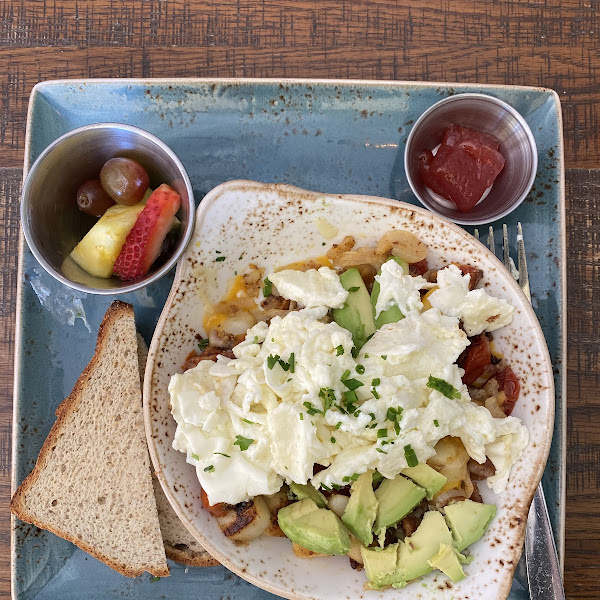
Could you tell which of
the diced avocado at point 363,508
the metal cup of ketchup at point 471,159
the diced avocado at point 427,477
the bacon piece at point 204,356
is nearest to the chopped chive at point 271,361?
the bacon piece at point 204,356

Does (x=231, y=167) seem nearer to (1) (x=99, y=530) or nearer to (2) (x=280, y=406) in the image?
(2) (x=280, y=406)

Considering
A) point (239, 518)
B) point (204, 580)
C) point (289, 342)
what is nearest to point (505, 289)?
point (289, 342)

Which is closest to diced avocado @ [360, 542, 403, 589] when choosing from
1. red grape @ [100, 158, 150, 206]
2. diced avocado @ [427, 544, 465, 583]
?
diced avocado @ [427, 544, 465, 583]

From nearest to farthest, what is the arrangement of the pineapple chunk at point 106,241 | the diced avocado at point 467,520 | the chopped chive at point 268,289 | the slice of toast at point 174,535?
the diced avocado at point 467,520
the pineapple chunk at point 106,241
the chopped chive at point 268,289
the slice of toast at point 174,535

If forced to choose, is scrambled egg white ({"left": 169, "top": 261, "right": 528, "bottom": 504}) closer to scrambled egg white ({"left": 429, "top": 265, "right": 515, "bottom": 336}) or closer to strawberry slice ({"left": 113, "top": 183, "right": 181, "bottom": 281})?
scrambled egg white ({"left": 429, "top": 265, "right": 515, "bottom": 336})

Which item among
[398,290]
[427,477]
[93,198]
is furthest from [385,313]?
[93,198]

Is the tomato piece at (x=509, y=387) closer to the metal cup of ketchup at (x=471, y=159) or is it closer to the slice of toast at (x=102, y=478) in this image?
the metal cup of ketchup at (x=471, y=159)
